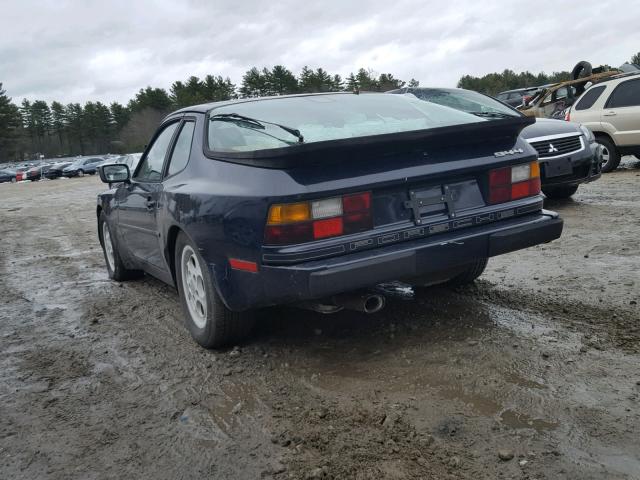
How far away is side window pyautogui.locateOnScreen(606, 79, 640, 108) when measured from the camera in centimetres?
1095

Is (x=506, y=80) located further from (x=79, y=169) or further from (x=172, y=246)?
(x=172, y=246)

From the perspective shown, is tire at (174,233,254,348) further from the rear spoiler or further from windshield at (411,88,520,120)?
windshield at (411,88,520,120)

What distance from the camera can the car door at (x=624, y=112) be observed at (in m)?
10.9

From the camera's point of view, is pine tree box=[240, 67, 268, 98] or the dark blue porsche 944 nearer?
the dark blue porsche 944

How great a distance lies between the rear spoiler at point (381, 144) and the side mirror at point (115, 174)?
5.54 ft

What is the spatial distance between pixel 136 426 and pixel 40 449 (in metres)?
0.42

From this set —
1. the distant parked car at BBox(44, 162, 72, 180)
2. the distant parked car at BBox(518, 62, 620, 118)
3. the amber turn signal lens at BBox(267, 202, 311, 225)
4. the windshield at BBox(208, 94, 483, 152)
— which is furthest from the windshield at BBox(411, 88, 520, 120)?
the distant parked car at BBox(44, 162, 72, 180)

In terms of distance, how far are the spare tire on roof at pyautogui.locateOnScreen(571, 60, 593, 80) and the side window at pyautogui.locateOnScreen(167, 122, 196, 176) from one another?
12175mm

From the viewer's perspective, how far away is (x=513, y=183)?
12.1 ft

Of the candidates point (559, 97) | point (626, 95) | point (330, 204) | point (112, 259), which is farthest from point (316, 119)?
point (559, 97)

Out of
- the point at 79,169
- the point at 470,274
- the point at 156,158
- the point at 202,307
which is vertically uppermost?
the point at 156,158

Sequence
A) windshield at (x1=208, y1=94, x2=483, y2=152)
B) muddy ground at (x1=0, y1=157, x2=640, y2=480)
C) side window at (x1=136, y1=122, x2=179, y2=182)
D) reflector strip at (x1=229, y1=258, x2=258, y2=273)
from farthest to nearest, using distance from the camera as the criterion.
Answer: side window at (x1=136, y1=122, x2=179, y2=182), windshield at (x1=208, y1=94, x2=483, y2=152), reflector strip at (x1=229, y1=258, x2=258, y2=273), muddy ground at (x1=0, y1=157, x2=640, y2=480)

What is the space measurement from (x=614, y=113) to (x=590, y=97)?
1.87ft

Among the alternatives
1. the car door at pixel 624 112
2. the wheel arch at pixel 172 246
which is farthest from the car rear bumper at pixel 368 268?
the car door at pixel 624 112
